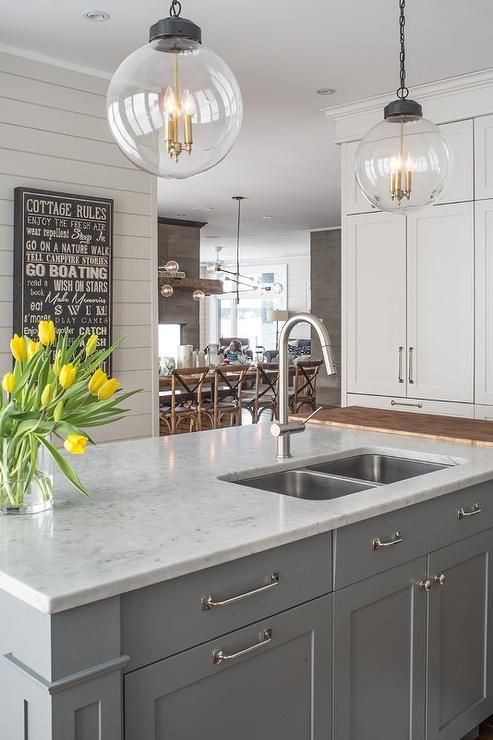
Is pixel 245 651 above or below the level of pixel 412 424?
below

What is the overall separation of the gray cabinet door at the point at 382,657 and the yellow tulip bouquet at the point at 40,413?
2.35ft

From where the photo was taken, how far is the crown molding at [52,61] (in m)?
3.56

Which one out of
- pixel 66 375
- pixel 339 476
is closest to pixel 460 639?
pixel 339 476

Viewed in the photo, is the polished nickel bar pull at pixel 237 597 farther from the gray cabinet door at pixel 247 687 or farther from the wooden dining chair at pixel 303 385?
the wooden dining chair at pixel 303 385

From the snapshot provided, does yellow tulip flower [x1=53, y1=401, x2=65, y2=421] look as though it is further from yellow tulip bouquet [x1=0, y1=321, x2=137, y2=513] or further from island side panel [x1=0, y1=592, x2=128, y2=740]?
island side panel [x1=0, y1=592, x2=128, y2=740]

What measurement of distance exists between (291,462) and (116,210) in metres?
2.39

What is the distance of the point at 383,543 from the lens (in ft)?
5.74

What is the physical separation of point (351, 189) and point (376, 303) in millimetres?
811

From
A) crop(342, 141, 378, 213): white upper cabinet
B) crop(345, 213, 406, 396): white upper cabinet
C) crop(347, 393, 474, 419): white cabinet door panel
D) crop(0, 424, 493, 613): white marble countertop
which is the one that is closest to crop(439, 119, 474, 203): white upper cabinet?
crop(345, 213, 406, 396): white upper cabinet

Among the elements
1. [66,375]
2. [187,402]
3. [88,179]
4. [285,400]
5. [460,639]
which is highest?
[88,179]

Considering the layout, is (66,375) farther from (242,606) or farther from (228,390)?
(228,390)

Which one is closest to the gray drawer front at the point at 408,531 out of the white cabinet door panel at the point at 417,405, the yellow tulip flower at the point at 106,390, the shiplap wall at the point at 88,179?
the yellow tulip flower at the point at 106,390

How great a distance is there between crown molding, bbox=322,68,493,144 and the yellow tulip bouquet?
3366 mm

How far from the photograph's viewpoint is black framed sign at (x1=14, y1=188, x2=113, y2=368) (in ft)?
11.7
